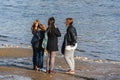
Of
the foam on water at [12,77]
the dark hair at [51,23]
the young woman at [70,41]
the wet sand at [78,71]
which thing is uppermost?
the dark hair at [51,23]

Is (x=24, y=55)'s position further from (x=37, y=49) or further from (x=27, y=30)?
(x=27, y=30)

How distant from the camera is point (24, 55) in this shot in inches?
711

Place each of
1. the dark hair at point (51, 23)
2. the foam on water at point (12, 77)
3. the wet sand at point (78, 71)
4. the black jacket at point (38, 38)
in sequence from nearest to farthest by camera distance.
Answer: the foam on water at point (12, 77), the wet sand at point (78, 71), the dark hair at point (51, 23), the black jacket at point (38, 38)

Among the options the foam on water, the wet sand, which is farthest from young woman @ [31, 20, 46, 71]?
the foam on water

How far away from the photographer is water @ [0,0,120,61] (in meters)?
22.2

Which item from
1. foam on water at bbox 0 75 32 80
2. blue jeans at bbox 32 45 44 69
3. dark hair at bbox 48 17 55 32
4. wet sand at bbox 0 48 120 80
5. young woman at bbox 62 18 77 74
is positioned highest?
dark hair at bbox 48 17 55 32

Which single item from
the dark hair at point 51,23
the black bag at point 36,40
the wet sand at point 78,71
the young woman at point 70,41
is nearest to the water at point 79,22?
the wet sand at point 78,71

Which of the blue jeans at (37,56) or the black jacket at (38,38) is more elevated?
the black jacket at (38,38)

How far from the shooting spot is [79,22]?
33438 mm

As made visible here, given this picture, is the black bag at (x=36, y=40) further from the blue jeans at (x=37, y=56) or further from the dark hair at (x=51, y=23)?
the dark hair at (x=51, y=23)

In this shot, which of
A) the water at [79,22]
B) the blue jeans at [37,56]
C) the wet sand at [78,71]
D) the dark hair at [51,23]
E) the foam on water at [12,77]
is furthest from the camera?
the water at [79,22]

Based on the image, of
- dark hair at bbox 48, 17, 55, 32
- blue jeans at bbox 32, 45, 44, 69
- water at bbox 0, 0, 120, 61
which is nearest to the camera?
dark hair at bbox 48, 17, 55, 32

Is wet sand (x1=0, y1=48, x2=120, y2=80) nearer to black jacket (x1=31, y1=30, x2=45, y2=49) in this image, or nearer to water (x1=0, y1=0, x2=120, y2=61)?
black jacket (x1=31, y1=30, x2=45, y2=49)

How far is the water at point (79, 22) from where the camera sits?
72.9 ft
